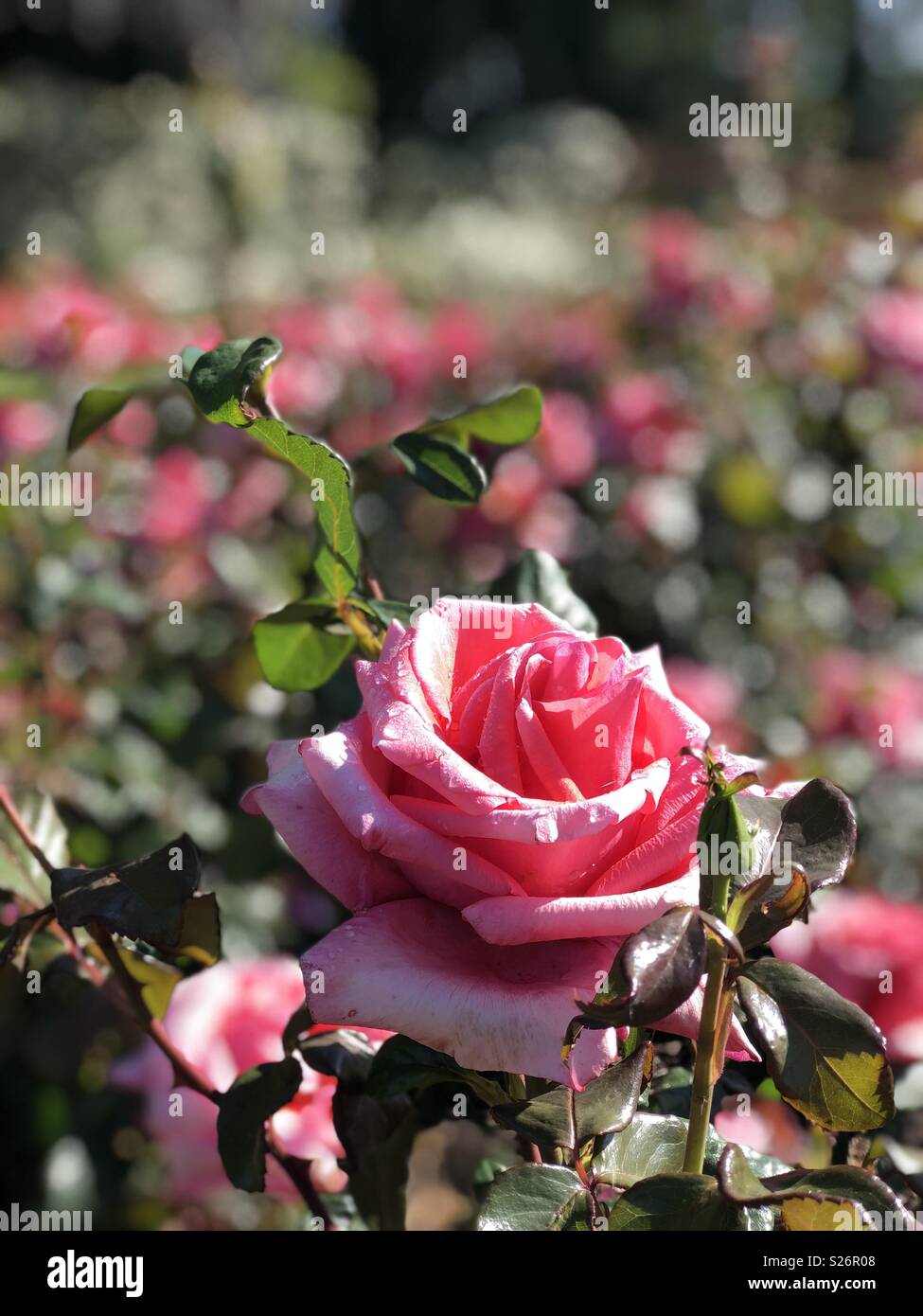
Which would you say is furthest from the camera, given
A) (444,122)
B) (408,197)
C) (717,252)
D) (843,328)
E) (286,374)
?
(444,122)

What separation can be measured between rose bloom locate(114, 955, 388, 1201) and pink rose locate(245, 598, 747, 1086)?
0.28 m

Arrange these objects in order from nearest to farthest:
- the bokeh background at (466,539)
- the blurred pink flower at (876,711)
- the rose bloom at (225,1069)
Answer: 1. the rose bloom at (225,1069)
2. the bokeh background at (466,539)
3. the blurred pink flower at (876,711)

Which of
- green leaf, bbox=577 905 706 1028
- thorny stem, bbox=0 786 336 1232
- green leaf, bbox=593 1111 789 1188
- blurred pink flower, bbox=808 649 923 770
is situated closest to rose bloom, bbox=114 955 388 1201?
thorny stem, bbox=0 786 336 1232

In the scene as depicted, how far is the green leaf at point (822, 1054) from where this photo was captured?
42cm

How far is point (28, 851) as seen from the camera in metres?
0.64

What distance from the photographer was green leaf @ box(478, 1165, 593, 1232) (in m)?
0.42

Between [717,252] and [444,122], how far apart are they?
11726mm

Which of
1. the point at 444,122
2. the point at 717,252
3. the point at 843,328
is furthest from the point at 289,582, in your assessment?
the point at 444,122

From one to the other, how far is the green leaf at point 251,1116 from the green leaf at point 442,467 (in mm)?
267

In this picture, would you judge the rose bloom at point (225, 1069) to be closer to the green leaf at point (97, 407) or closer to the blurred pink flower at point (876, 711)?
the green leaf at point (97, 407)

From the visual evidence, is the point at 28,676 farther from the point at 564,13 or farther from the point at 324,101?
the point at 564,13
